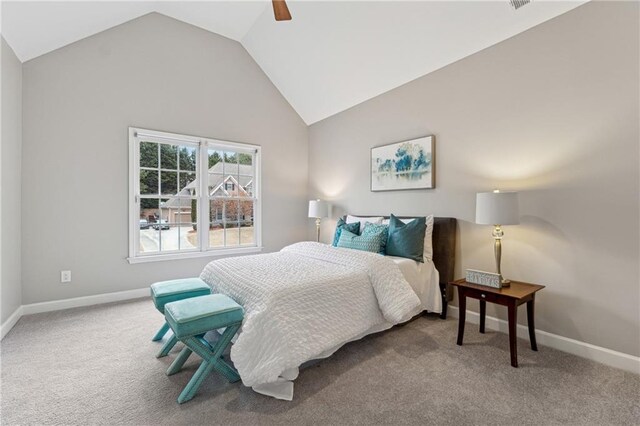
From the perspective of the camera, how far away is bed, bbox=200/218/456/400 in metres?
1.79

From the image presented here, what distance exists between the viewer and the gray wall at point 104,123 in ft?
10.3

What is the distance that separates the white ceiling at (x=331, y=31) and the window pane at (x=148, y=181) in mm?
1520

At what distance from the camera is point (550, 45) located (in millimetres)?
2439

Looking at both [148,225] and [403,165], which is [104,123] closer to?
[148,225]

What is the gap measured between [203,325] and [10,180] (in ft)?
8.49

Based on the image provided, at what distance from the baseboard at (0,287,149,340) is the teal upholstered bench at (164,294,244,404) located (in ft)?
6.57

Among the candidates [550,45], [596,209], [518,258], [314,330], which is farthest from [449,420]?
[550,45]

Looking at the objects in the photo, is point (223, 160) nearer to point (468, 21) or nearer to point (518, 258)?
point (468, 21)

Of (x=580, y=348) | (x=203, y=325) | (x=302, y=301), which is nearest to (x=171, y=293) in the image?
(x=203, y=325)

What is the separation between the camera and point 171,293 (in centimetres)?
227

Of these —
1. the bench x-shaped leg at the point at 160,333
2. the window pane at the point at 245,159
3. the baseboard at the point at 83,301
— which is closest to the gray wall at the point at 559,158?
the window pane at the point at 245,159

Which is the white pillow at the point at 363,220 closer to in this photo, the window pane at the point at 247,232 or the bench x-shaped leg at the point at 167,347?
the window pane at the point at 247,232

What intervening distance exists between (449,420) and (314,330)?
887 millimetres

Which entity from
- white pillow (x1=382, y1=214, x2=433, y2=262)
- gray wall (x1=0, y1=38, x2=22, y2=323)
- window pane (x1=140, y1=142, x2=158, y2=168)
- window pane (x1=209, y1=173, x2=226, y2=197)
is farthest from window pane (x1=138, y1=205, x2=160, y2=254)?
white pillow (x1=382, y1=214, x2=433, y2=262)
